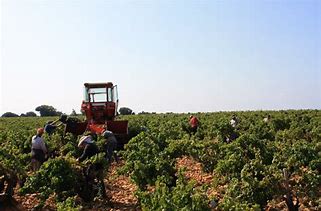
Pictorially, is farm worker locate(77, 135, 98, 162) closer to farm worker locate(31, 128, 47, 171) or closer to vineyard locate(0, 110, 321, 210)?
vineyard locate(0, 110, 321, 210)

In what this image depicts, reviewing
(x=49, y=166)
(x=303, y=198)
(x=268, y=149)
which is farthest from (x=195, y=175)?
(x=49, y=166)

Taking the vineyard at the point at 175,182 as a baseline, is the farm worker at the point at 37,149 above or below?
above

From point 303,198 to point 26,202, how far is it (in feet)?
18.4

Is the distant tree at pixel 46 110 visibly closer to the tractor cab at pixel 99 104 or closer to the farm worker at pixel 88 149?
the tractor cab at pixel 99 104

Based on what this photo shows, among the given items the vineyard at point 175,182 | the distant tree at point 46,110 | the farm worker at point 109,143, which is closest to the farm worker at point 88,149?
the vineyard at point 175,182

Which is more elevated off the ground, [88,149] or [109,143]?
[88,149]

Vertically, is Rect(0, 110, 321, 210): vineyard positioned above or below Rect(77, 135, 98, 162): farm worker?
below

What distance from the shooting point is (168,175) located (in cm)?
941

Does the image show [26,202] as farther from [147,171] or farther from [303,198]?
[303,198]

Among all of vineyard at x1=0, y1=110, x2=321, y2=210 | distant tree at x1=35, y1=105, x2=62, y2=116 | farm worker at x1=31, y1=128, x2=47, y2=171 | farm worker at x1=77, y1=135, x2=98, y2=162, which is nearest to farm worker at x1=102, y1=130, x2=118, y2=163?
vineyard at x1=0, y1=110, x2=321, y2=210

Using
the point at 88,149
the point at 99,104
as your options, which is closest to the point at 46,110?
the point at 99,104

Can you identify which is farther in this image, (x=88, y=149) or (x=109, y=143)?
(x=109, y=143)

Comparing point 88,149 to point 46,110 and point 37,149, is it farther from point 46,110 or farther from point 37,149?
point 46,110

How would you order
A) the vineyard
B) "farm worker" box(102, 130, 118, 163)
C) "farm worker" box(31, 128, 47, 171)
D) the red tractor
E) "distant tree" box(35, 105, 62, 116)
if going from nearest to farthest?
the vineyard → "farm worker" box(31, 128, 47, 171) → "farm worker" box(102, 130, 118, 163) → the red tractor → "distant tree" box(35, 105, 62, 116)
